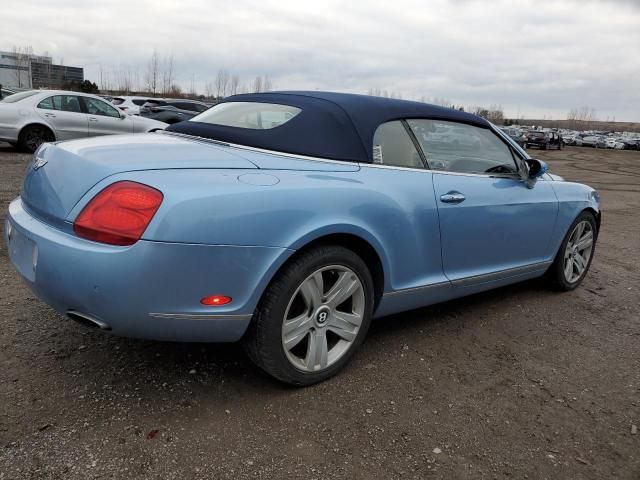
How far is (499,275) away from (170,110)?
15.1 metres

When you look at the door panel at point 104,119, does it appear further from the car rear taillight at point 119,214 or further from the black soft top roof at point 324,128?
the car rear taillight at point 119,214

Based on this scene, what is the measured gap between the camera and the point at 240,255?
2311 millimetres

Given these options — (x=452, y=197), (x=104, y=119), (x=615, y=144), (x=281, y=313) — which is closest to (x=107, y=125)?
(x=104, y=119)

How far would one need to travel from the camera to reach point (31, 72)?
71562mm

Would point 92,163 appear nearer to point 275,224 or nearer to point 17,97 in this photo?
point 275,224

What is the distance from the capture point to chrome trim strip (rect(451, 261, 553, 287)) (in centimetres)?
343

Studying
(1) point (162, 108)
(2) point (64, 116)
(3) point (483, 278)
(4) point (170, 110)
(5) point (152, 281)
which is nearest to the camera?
(5) point (152, 281)

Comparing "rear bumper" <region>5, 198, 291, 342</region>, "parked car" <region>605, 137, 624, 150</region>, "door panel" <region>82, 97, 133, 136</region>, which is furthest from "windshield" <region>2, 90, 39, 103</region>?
"parked car" <region>605, 137, 624, 150</region>

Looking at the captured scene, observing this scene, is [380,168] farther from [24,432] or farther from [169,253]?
[24,432]

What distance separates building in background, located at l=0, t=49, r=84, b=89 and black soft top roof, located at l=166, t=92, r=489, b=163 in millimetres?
74897

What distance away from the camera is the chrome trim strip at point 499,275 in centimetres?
343

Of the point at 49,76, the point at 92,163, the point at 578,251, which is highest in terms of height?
the point at 92,163

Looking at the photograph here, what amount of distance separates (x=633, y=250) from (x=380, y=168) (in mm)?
4733

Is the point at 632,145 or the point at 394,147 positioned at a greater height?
the point at 394,147
